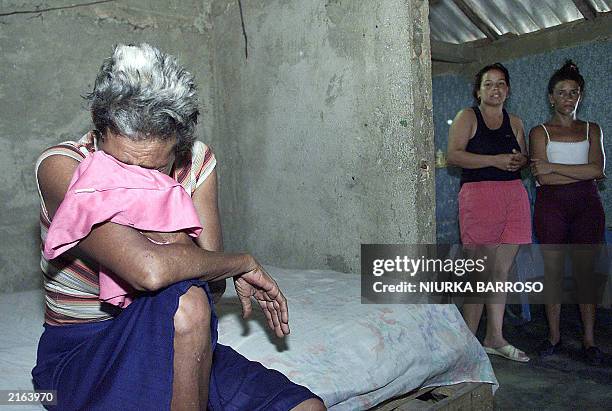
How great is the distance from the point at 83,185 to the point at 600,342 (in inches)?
142

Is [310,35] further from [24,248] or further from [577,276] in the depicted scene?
[577,276]

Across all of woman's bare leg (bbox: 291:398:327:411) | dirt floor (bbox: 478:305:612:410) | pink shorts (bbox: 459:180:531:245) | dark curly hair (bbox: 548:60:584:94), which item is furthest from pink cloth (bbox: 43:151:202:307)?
dark curly hair (bbox: 548:60:584:94)

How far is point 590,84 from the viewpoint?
4980 mm

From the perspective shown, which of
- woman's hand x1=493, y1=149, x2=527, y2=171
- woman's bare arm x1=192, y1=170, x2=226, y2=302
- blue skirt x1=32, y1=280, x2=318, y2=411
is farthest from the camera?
woman's hand x1=493, y1=149, x2=527, y2=171

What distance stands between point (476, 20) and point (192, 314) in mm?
5090

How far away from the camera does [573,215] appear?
3.52 m

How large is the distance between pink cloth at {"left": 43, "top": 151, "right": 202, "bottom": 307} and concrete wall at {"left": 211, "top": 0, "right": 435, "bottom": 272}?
1598 millimetres

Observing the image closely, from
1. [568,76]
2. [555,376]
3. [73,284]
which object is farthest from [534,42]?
[73,284]

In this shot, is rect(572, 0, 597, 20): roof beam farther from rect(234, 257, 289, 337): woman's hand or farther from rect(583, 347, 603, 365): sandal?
rect(234, 257, 289, 337): woman's hand

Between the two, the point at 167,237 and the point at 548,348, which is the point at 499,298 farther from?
the point at 167,237

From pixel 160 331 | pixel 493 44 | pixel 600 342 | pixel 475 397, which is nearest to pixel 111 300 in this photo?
pixel 160 331

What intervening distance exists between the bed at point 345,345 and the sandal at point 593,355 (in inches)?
44.9

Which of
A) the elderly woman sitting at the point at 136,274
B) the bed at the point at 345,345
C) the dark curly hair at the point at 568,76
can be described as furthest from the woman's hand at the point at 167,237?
the dark curly hair at the point at 568,76

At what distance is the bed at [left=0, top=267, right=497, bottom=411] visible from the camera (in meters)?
1.89
